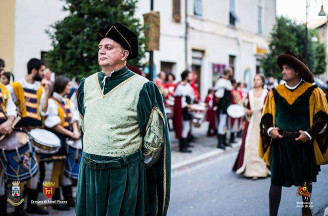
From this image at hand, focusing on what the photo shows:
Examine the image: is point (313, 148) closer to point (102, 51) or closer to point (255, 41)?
point (102, 51)

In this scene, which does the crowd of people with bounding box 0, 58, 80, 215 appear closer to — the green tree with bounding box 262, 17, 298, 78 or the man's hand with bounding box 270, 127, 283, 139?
the man's hand with bounding box 270, 127, 283, 139

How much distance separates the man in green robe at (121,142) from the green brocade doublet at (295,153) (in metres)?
1.89

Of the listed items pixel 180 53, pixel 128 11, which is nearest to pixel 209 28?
pixel 180 53

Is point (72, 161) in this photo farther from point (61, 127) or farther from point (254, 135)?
point (254, 135)

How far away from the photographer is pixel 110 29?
317 centimetres

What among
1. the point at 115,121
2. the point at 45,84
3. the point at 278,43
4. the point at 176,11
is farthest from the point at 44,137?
the point at 278,43

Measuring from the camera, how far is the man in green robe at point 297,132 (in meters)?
4.56

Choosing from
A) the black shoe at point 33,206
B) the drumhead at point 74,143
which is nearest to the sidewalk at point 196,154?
the black shoe at point 33,206

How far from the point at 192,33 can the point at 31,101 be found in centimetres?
1519

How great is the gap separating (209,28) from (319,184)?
52.0ft

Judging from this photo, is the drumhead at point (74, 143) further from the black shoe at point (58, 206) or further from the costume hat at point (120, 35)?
the costume hat at point (120, 35)

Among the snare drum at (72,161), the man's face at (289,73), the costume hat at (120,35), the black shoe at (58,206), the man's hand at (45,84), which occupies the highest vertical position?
the costume hat at (120,35)

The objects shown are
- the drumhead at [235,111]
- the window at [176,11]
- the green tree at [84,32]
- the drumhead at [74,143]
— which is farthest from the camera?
the window at [176,11]

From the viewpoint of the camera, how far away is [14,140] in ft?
16.0
